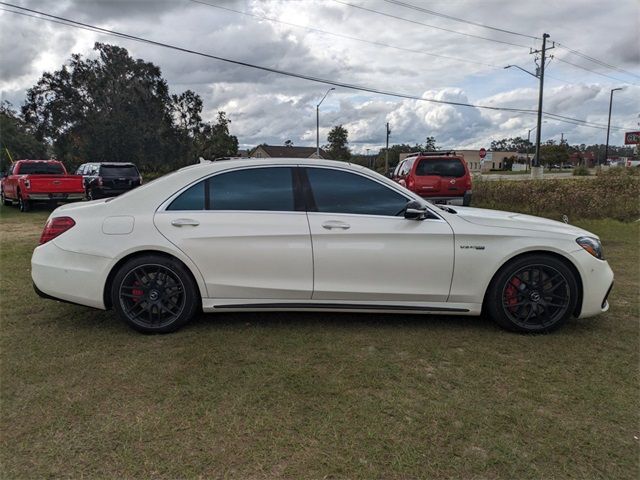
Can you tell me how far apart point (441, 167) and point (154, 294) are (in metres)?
10.4

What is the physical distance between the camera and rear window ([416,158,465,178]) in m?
12.8

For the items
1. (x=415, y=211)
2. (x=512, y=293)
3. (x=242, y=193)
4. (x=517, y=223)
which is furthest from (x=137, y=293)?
(x=517, y=223)

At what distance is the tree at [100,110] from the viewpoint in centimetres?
3944

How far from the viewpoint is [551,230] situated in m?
4.00

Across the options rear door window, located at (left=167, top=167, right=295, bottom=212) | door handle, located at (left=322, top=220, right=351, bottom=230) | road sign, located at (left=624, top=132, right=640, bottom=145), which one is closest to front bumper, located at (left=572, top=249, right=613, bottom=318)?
door handle, located at (left=322, top=220, right=351, bottom=230)

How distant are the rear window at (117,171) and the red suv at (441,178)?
10.2m

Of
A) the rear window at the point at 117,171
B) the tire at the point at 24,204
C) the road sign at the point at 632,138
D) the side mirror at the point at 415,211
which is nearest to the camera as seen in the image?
the side mirror at the point at 415,211

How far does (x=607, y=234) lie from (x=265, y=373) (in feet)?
30.8

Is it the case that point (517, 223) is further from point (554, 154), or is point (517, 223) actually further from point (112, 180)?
point (554, 154)

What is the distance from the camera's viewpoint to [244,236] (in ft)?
12.9

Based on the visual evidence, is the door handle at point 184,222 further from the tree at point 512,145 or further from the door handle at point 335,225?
the tree at point 512,145

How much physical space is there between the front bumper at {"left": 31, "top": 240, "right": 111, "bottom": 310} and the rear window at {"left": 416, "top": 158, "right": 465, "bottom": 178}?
10288 mm

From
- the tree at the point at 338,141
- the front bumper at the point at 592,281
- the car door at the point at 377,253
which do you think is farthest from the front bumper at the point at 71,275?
the tree at the point at 338,141

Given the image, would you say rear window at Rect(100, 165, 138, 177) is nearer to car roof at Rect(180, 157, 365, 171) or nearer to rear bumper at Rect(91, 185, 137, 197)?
rear bumper at Rect(91, 185, 137, 197)
